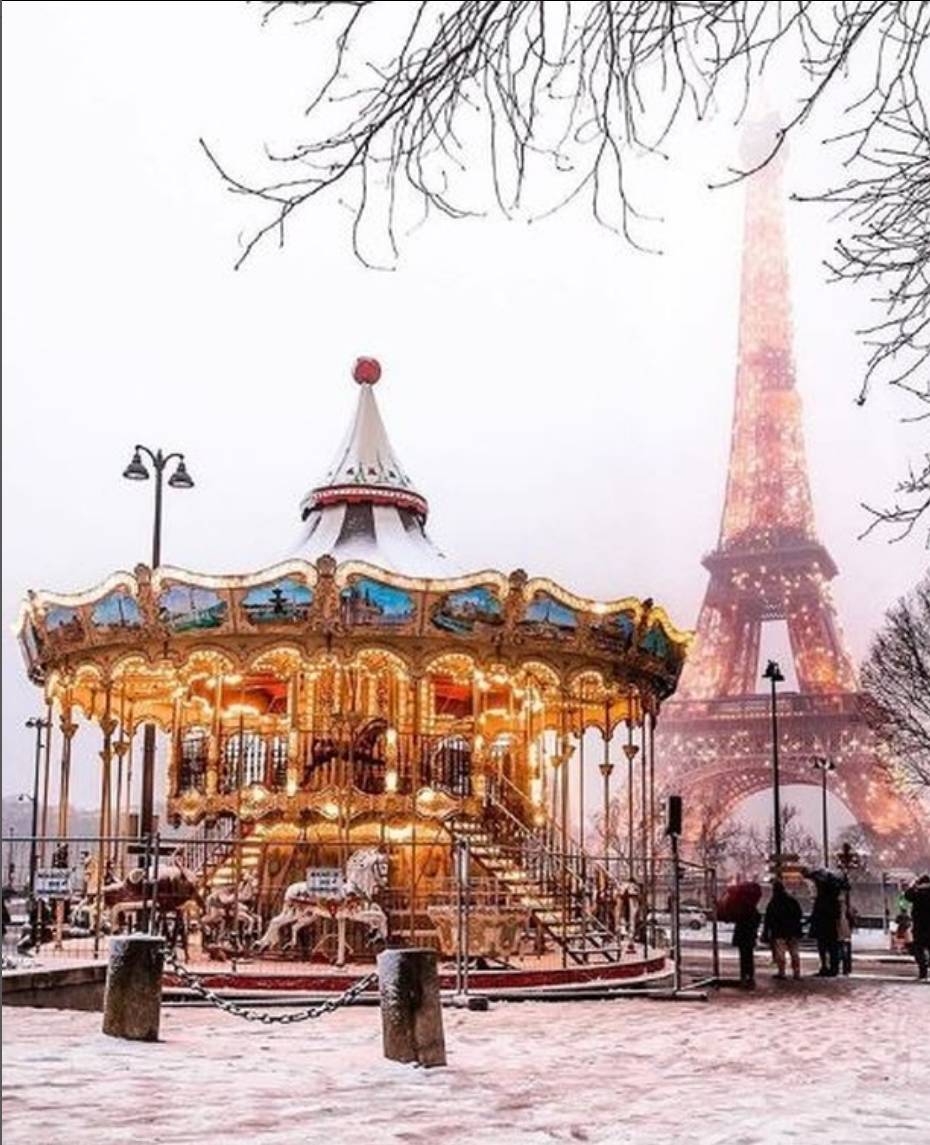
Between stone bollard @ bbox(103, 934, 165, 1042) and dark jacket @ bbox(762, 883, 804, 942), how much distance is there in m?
11.1

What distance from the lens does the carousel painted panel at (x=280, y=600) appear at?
1900 cm

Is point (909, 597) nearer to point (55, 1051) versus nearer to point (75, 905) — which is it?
point (75, 905)

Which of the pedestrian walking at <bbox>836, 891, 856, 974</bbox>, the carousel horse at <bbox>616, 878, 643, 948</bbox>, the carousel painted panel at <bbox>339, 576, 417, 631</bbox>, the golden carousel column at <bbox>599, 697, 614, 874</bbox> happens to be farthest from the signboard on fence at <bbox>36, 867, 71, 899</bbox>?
the pedestrian walking at <bbox>836, 891, 856, 974</bbox>

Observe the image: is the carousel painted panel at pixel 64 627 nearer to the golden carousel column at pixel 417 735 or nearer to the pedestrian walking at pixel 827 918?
the golden carousel column at pixel 417 735

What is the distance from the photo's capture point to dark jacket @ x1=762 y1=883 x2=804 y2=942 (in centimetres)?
1906

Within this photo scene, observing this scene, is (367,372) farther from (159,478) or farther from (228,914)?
(228,914)

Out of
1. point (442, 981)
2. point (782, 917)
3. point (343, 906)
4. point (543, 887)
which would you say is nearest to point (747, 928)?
point (782, 917)

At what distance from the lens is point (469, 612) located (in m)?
19.2

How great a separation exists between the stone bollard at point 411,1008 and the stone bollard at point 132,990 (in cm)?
156

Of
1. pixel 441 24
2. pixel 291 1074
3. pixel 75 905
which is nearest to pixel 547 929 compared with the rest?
pixel 75 905

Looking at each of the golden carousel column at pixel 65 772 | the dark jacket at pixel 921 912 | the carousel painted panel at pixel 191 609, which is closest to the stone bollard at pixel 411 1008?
the carousel painted panel at pixel 191 609

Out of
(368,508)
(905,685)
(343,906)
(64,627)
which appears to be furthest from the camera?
(905,685)

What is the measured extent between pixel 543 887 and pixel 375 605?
429cm

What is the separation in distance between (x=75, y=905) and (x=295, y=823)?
3656 mm
